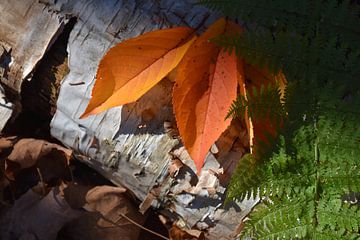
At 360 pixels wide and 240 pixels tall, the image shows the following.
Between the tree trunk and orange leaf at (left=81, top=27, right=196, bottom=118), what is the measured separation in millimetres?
191

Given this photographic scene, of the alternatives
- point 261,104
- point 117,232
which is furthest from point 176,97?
point 117,232

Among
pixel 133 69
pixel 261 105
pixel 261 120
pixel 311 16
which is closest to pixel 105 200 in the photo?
pixel 133 69

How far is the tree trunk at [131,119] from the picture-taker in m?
2.39

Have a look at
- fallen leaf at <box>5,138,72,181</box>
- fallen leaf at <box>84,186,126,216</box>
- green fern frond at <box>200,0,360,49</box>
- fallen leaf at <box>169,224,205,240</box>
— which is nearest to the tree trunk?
fallen leaf at <box>169,224,205,240</box>

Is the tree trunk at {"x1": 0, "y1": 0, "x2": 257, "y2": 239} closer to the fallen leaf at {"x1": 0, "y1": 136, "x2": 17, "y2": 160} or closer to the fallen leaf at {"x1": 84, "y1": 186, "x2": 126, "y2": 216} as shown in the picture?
the fallen leaf at {"x1": 84, "y1": 186, "x2": 126, "y2": 216}

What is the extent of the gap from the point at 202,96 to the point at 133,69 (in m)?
0.31

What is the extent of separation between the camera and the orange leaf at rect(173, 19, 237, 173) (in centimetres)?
214

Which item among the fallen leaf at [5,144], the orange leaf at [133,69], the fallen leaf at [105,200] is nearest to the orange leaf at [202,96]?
the orange leaf at [133,69]

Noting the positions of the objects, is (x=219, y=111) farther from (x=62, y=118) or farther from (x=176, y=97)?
(x=62, y=118)

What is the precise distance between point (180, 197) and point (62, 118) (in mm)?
667

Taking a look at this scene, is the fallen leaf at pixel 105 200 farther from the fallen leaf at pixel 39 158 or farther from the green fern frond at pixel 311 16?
the green fern frond at pixel 311 16

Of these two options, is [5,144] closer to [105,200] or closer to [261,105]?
[105,200]

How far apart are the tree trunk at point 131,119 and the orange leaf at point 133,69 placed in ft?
0.63

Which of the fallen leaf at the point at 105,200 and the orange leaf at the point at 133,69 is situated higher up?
the orange leaf at the point at 133,69
